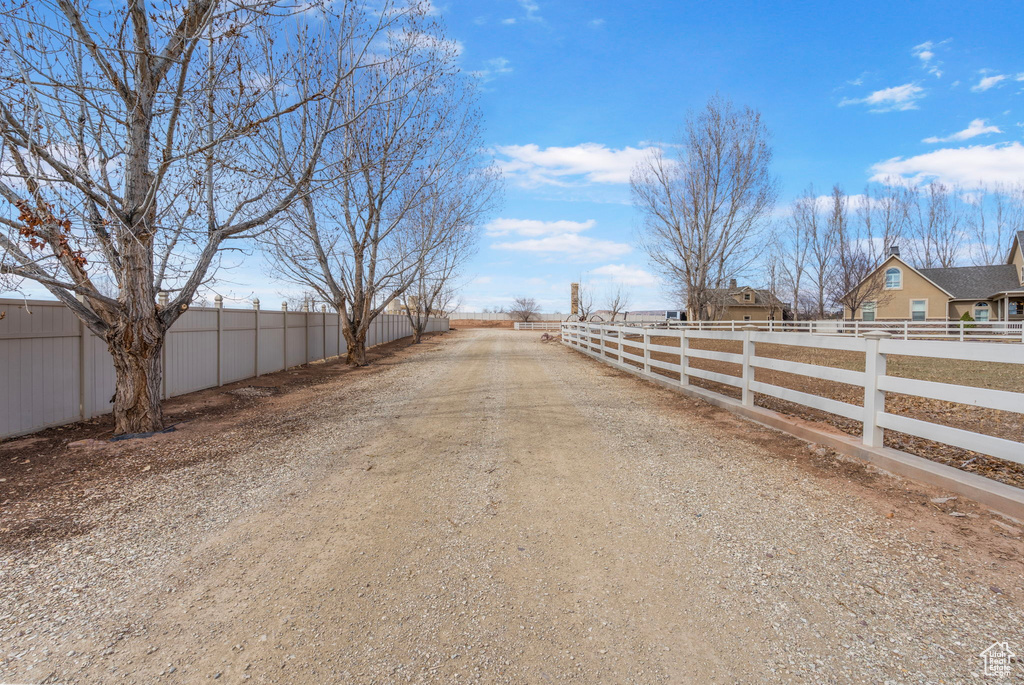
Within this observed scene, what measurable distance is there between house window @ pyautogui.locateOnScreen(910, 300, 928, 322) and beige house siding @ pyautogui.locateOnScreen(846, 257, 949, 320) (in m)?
0.14

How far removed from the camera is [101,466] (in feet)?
16.6

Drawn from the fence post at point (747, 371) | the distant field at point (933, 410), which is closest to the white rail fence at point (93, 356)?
the fence post at point (747, 371)

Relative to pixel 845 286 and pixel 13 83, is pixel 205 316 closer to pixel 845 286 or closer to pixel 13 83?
pixel 13 83

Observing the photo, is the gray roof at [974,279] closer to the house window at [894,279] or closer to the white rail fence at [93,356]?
the house window at [894,279]

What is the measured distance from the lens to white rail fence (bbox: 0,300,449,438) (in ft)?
20.3

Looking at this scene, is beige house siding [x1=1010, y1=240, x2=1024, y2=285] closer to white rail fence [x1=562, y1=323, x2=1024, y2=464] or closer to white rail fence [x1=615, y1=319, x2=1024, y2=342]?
white rail fence [x1=615, y1=319, x2=1024, y2=342]

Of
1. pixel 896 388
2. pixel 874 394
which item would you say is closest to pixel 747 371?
pixel 874 394

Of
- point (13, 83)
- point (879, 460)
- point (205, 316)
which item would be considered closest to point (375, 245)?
point (205, 316)

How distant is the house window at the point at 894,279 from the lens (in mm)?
32125

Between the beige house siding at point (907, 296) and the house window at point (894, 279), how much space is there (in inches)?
6.4

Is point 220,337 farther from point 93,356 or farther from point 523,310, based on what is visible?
point 523,310

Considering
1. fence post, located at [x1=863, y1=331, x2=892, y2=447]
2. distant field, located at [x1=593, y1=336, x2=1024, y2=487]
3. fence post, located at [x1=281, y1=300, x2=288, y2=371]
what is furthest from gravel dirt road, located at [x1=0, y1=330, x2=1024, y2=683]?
fence post, located at [x1=281, y1=300, x2=288, y2=371]

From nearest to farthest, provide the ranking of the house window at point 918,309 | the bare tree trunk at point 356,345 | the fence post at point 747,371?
the fence post at point 747,371 < the bare tree trunk at point 356,345 < the house window at point 918,309

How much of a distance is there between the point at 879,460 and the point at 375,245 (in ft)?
48.3
